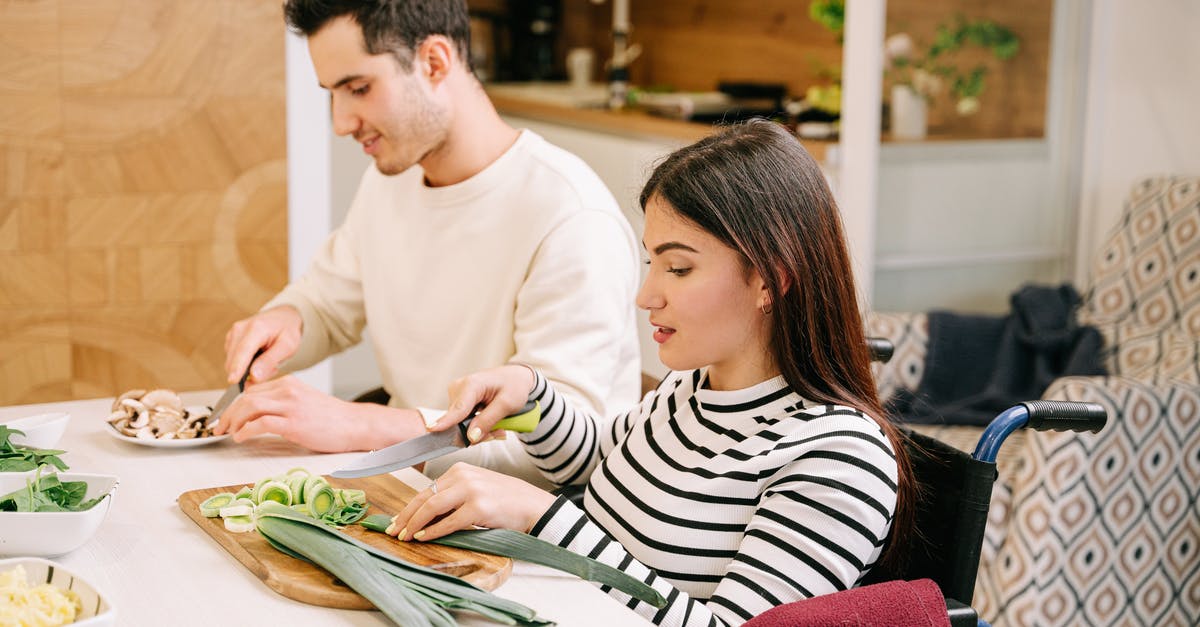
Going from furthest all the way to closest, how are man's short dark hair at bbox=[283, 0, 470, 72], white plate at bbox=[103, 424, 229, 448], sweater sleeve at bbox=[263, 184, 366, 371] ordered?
sweater sleeve at bbox=[263, 184, 366, 371]
man's short dark hair at bbox=[283, 0, 470, 72]
white plate at bbox=[103, 424, 229, 448]

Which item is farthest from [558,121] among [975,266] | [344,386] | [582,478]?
[582,478]

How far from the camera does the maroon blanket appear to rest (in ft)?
3.59

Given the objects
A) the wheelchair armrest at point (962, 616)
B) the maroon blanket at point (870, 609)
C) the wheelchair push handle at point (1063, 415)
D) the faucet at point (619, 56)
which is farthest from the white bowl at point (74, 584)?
the faucet at point (619, 56)

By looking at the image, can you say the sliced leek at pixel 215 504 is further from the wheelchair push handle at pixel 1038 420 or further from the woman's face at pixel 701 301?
the wheelchair push handle at pixel 1038 420

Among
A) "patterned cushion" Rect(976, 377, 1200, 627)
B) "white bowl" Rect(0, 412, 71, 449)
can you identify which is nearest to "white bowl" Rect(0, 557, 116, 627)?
"white bowl" Rect(0, 412, 71, 449)

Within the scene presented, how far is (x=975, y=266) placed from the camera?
342 cm

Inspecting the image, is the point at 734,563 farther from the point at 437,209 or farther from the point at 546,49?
the point at 546,49

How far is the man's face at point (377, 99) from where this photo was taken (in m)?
1.90

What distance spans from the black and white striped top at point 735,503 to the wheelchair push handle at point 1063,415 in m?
0.17

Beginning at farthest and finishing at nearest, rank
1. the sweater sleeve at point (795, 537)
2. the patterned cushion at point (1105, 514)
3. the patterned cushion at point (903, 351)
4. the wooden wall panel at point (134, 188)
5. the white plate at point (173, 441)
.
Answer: the patterned cushion at point (903, 351), the wooden wall panel at point (134, 188), the patterned cushion at point (1105, 514), the white plate at point (173, 441), the sweater sleeve at point (795, 537)

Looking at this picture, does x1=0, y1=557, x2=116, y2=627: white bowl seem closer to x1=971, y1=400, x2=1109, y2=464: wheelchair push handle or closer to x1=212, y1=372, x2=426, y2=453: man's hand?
x1=212, y1=372, x2=426, y2=453: man's hand

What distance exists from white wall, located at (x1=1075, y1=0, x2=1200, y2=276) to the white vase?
0.48 m

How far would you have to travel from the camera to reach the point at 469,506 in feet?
4.05

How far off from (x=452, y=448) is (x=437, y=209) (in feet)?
2.17
